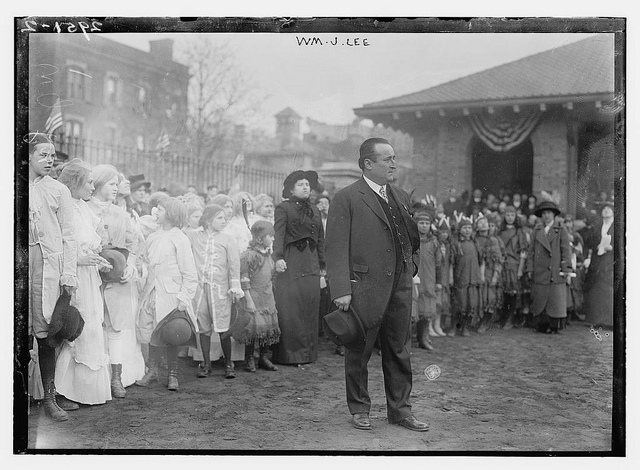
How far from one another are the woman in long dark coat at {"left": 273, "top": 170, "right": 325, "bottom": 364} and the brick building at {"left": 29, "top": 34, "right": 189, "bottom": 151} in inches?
48.6

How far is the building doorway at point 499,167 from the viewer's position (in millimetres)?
6996

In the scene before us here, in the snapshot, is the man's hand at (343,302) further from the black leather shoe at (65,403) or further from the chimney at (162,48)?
the chimney at (162,48)

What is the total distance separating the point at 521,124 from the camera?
23.1ft

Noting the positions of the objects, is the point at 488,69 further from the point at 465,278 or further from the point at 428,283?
the point at 428,283

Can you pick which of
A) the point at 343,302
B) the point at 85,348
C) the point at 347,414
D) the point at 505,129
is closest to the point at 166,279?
the point at 85,348

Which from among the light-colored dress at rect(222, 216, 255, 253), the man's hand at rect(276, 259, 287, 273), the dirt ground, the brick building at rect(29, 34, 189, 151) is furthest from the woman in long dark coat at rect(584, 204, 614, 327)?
the brick building at rect(29, 34, 189, 151)

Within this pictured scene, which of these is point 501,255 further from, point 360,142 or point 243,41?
point 243,41

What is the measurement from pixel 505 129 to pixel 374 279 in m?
1.90

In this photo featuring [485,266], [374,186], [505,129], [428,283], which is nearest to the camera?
[374,186]

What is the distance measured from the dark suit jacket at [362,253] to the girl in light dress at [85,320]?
6.39ft

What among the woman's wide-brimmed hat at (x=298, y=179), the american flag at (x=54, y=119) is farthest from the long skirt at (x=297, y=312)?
the american flag at (x=54, y=119)

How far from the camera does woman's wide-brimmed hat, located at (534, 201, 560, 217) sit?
23.4 feet

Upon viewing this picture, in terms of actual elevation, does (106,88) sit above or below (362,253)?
above

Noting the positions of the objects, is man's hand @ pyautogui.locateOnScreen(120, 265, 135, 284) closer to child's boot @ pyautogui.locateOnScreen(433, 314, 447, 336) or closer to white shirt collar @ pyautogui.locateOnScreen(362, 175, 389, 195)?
white shirt collar @ pyautogui.locateOnScreen(362, 175, 389, 195)
